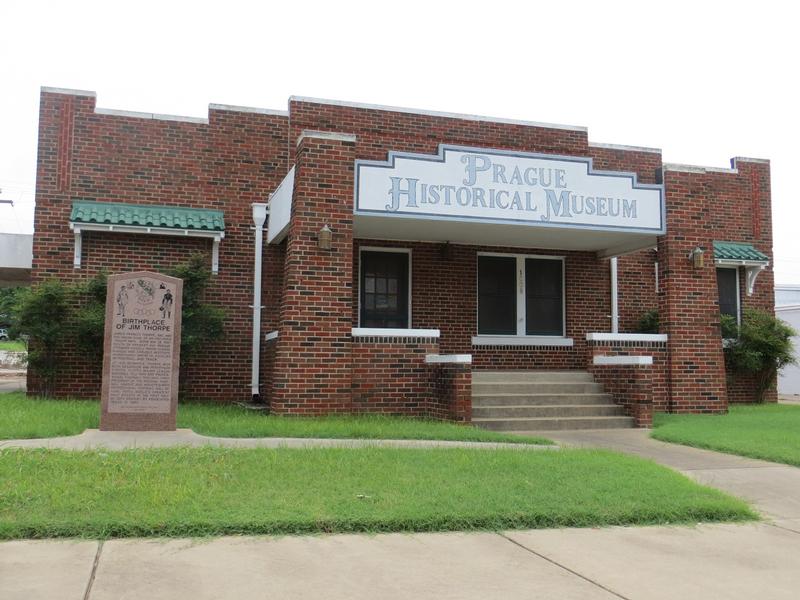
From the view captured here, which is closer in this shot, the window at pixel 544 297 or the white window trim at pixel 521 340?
the white window trim at pixel 521 340

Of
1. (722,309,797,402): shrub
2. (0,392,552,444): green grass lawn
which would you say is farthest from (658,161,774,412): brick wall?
(0,392,552,444): green grass lawn

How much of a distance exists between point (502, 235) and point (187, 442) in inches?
304

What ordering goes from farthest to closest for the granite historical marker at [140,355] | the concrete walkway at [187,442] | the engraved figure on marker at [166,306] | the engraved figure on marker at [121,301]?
the engraved figure on marker at [166,306]
the engraved figure on marker at [121,301]
the granite historical marker at [140,355]
the concrete walkway at [187,442]

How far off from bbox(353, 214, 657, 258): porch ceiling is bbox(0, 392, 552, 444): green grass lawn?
351cm

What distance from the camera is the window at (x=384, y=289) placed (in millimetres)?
15055

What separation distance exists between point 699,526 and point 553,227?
7574mm

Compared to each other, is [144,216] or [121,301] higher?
[144,216]

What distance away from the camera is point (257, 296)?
14.3m

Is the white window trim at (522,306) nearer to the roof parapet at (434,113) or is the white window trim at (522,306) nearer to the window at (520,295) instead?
the window at (520,295)

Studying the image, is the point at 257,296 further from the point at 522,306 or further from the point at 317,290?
the point at 522,306

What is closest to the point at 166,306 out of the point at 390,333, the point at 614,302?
the point at 390,333

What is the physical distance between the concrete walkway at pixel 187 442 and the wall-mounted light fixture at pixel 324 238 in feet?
11.5

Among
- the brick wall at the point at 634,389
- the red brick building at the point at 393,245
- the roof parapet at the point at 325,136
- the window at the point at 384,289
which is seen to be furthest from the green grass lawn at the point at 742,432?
the roof parapet at the point at 325,136

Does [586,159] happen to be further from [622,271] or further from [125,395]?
[125,395]
